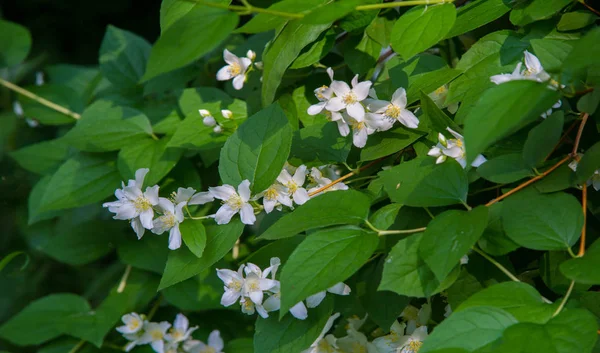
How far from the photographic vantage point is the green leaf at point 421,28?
1.03 meters

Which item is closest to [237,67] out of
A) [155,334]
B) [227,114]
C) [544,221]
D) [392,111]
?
[227,114]

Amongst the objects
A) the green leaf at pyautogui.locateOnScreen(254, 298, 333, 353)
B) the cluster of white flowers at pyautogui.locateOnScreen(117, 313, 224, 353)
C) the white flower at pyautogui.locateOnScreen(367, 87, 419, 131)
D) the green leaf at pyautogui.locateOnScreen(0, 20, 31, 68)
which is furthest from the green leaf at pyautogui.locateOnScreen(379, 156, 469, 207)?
the green leaf at pyautogui.locateOnScreen(0, 20, 31, 68)

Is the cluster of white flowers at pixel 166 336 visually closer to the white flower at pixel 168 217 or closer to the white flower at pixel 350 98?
the white flower at pixel 168 217

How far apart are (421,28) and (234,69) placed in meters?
0.48

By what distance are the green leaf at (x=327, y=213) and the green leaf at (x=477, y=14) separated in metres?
0.36

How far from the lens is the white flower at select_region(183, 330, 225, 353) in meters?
1.48

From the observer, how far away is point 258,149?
1107mm

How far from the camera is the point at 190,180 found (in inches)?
58.0

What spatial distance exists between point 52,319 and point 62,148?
477mm

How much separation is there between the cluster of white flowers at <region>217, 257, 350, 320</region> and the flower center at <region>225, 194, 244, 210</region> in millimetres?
103

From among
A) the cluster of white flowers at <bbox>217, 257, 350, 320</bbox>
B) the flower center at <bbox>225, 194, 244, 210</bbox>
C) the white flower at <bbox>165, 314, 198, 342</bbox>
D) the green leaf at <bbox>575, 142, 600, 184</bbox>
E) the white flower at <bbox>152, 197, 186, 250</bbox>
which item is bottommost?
the white flower at <bbox>165, 314, 198, 342</bbox>

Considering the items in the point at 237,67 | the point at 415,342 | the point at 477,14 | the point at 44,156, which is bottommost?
the point at 44,156

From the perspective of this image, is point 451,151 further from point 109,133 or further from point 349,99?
point 109,133

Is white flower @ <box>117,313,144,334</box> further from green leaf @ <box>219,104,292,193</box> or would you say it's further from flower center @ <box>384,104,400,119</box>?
flower center @ <box>384,104,400,119</box>
